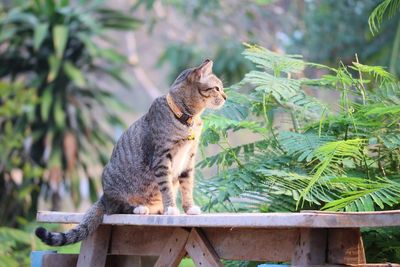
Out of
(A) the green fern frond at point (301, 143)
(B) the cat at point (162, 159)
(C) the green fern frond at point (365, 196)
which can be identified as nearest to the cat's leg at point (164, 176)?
(B) the cat at point (162, 159)

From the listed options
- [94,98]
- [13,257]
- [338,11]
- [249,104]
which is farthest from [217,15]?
[249,104]

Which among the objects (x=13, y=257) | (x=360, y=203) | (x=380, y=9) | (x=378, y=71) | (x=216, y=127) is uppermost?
(x=380, y=9)

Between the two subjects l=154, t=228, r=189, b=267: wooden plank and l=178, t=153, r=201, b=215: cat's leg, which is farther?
l=178, t=153, r=201, b=215: cat's leg

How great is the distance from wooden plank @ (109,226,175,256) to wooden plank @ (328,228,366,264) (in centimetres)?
98

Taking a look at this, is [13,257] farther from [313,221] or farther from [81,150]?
[313,221]

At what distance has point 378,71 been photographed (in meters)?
3.92

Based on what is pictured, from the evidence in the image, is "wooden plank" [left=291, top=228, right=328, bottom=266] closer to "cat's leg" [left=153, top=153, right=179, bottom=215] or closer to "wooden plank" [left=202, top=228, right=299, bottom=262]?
"wooden plank" [left=202, top=228, right=299, bottom=262]

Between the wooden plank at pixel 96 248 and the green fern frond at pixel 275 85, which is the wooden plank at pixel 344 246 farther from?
the wooden plank at pixel 96 248

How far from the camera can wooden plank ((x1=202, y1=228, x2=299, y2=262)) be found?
303 cm

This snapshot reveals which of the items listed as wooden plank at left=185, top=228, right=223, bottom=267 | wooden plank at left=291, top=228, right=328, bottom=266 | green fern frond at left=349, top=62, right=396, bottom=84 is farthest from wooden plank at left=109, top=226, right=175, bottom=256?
green fern frond at left=349, top=62, right=396, bottom=84

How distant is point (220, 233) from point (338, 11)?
7576mm

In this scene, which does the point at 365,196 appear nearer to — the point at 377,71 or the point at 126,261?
the point at 377,71

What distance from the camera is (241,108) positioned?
445 cm

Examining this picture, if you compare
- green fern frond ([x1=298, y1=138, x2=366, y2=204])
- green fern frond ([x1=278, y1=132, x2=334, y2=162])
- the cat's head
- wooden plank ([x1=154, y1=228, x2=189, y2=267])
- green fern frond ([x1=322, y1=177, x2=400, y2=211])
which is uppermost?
the cat's head
